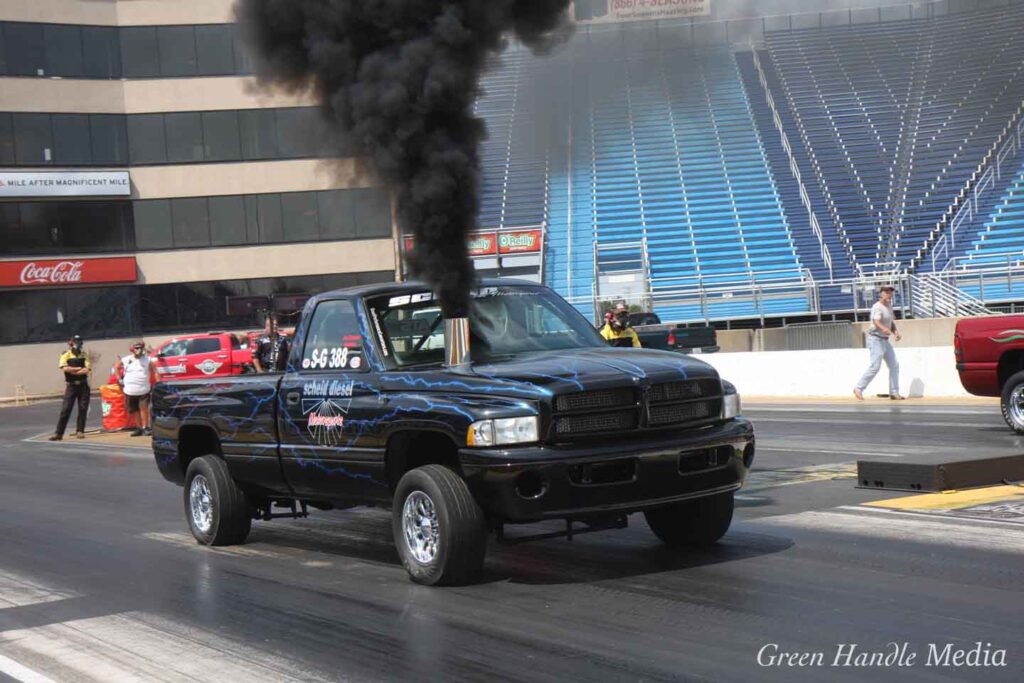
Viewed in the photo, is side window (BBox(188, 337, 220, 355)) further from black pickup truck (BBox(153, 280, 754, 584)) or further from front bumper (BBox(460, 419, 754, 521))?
front bumper (BBox(460, 419, 754, 521))

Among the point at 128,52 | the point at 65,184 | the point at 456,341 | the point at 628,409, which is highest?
the point at 128,52

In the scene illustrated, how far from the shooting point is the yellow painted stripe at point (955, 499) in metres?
9.32

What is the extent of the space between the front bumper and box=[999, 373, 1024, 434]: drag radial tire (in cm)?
815

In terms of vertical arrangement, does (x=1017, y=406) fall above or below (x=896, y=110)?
below

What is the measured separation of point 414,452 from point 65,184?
1715 inches

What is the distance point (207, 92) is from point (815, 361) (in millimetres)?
33018

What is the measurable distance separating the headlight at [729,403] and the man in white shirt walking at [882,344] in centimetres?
1273

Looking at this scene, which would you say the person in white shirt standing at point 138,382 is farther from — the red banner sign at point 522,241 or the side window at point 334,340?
the red banner sign at point 522,241

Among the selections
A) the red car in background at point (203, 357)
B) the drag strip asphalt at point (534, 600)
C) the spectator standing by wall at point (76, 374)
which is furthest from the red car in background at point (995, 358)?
the red car in background at point (203, 357)

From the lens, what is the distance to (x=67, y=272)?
47.7 meters

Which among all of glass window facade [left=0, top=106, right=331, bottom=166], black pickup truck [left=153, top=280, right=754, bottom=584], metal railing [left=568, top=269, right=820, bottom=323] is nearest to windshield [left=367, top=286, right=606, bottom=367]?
black pickup truck [left=153, top=280, right=754, bottom=584]

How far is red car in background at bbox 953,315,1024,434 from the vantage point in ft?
47.2

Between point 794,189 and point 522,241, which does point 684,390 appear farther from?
point 794,189

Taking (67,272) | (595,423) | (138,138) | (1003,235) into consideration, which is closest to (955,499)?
(595,423)
